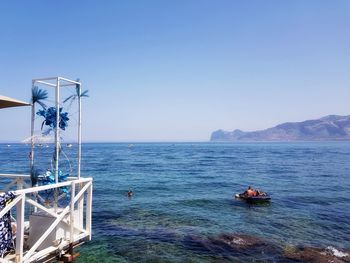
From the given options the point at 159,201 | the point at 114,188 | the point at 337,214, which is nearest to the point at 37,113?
the point at 159,201

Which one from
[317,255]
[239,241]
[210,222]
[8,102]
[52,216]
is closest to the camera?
[8,102]

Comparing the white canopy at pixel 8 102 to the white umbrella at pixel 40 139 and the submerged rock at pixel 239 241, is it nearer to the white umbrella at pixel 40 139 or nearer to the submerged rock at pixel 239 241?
the white umbrella at pixel 40 139

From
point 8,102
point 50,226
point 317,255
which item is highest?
point 8,102

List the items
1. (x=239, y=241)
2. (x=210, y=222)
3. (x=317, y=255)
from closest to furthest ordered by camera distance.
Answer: (x=317, y=255) → (x=239, y=241) → (x=210, y=222)

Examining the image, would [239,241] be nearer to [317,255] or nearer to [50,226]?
[317,255]

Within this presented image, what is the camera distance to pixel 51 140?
10477mm

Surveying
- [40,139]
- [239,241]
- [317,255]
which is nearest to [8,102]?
[40,139]

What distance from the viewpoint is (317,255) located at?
17672 millimetres

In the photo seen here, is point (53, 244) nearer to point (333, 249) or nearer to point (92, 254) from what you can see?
point (92, 254)

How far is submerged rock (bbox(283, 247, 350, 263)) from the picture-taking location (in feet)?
56.2

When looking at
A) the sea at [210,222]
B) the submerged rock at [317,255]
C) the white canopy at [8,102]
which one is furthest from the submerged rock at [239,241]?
the white canopy at [8,102]

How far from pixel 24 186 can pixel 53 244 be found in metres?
2.77

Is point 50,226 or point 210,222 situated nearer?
point 50,226

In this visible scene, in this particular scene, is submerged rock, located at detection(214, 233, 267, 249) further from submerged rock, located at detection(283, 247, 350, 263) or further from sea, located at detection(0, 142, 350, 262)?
submerged rock, located at detection(283, 247, 350, 263)
